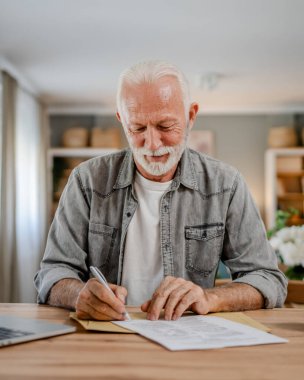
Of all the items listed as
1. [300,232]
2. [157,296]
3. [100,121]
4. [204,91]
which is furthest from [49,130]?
[157,296]

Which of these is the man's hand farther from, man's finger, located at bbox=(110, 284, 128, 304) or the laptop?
the laptop

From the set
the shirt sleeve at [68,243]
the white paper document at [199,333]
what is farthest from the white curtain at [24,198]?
the white paper document at [199,333]

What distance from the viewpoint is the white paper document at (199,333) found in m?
0.96

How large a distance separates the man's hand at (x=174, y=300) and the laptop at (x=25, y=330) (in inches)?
7.8

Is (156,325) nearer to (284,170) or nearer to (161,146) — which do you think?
(161,146)

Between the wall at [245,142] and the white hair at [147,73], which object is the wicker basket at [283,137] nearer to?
the wall at [245,142]

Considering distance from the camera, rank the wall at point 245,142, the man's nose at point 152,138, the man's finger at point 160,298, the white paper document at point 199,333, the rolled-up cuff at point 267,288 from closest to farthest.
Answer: the white paper document at point 199,333, the man's finger at point 160,298, the rolled-up cuff at point 267,288, the man's nose at point 152,138, the wall at point 245,142

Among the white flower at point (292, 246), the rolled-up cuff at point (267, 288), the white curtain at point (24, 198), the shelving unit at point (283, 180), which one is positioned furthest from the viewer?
the shelving unit at point (283, 180)

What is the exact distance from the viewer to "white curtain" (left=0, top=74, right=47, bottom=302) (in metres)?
5.74

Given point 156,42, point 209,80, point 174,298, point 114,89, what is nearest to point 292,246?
point 174,298

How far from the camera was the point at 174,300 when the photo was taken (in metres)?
1.19

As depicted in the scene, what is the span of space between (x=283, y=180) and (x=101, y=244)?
6.90m

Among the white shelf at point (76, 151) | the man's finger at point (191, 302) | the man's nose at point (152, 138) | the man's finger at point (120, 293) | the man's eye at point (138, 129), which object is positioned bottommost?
the man's finger at point (191, 302)

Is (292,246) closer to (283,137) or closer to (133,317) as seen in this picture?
(133,317)
